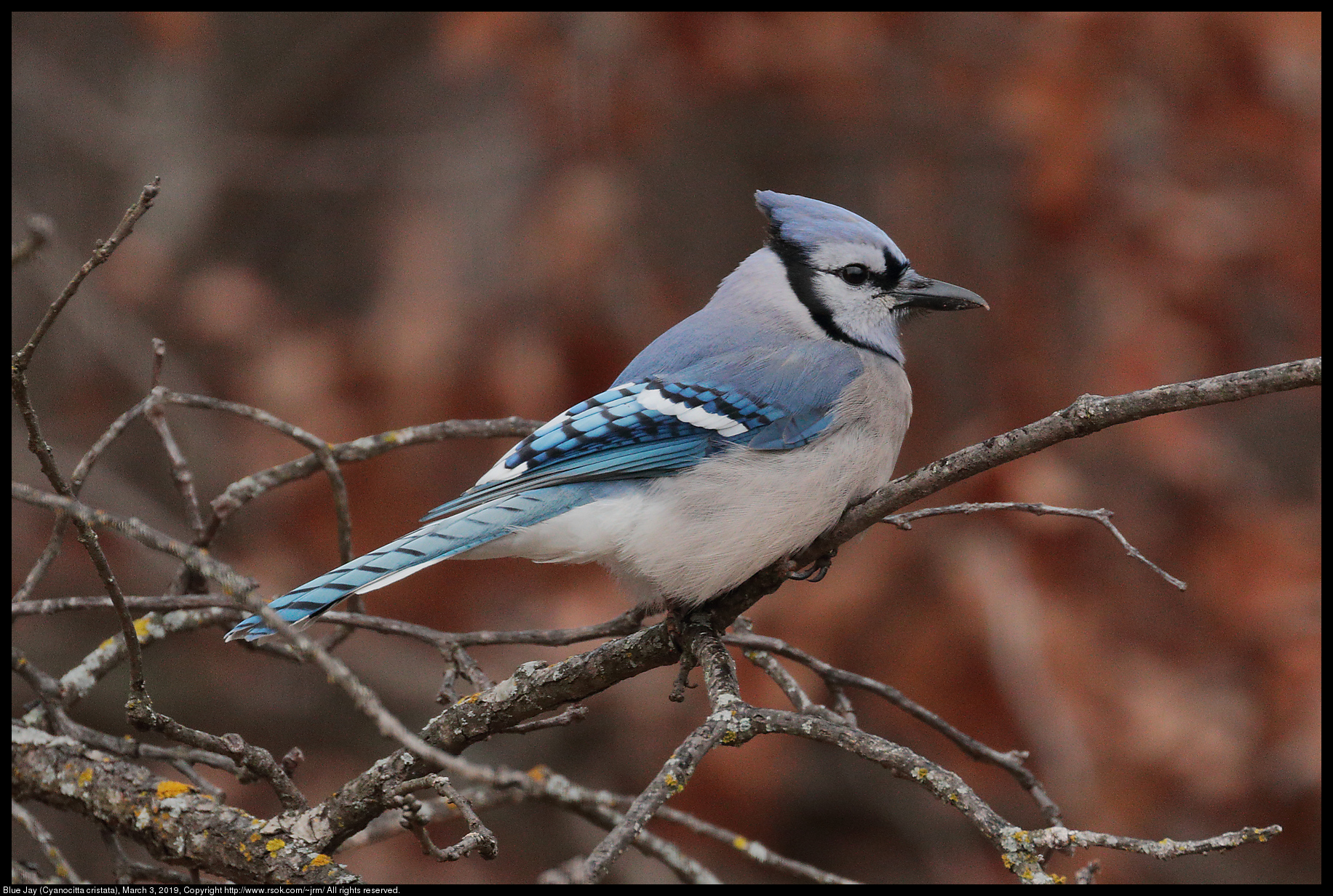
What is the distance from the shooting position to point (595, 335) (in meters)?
4.56

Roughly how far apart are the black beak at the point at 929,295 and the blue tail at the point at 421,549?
0.90 meters

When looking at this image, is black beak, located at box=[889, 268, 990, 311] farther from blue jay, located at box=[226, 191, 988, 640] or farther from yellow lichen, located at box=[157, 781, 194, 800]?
yellow lichen, located at box=[157, 781, 194, 800]

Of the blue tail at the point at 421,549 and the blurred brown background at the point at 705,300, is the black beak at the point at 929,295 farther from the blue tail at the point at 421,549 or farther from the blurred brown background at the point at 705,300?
the blurred brown background at the point at 705,300

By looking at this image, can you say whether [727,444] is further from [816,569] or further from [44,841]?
[44,841]

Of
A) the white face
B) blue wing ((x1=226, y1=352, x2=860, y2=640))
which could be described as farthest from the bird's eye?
blue wing ((x1=226, y1=352, x2=860, y2=640))

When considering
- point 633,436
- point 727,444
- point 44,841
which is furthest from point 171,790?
point 727,444

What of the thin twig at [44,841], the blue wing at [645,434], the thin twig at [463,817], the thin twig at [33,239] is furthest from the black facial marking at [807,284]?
the thin twig at [44,841]

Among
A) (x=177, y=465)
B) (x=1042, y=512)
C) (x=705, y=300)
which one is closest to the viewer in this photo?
(x=1042, y=512)

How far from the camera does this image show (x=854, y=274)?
267cm

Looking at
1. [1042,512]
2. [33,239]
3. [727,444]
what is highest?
[33,239]

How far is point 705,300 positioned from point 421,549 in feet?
9.51

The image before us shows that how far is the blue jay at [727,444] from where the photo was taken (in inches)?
83.9

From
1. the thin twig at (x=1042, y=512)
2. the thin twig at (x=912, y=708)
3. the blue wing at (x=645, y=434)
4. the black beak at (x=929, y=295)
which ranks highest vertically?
the black beak at (x=929, y=295)
